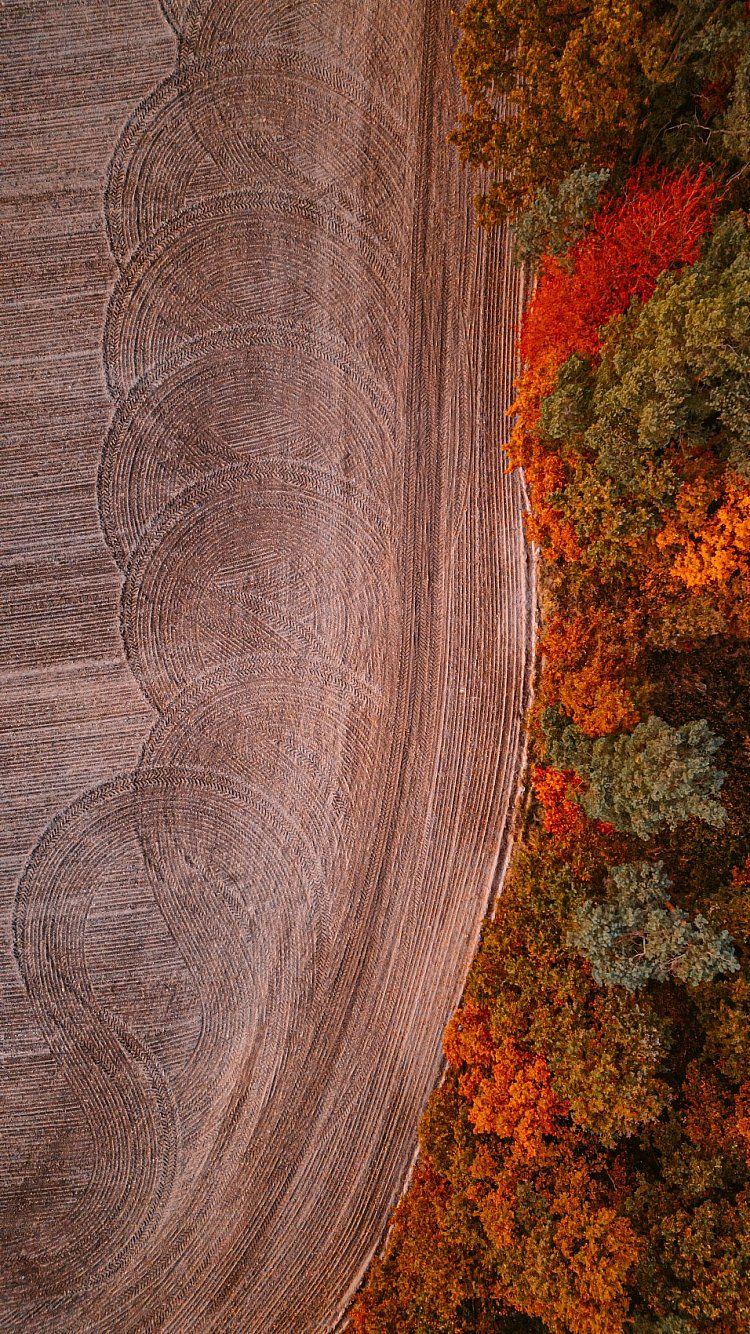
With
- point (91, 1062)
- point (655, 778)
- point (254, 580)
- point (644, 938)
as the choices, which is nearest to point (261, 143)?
point (254, 580)

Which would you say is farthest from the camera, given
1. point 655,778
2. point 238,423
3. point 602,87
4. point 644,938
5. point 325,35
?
point 238,423

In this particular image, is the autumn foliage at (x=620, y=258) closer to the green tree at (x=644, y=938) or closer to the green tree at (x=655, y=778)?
the green tree at (x=655, y=778)

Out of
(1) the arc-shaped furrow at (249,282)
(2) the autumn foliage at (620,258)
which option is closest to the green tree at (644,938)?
(2) the autumn foliage at (620,258)

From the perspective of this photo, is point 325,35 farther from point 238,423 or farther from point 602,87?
point 238,423

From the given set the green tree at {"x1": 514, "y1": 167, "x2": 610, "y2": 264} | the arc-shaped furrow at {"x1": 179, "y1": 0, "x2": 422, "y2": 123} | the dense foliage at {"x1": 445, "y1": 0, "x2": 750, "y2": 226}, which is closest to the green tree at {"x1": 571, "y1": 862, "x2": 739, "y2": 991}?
Answer: the green tree at {"x1": 514, "y1": 167, "x2": 610, "y2": 264}

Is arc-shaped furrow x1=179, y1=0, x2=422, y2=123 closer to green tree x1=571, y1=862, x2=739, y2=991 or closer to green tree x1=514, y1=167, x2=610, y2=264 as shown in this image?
green tree x1=514, y1=167, x2=610, y2=264

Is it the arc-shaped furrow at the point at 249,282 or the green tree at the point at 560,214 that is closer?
the green tree at the point at 560,214
